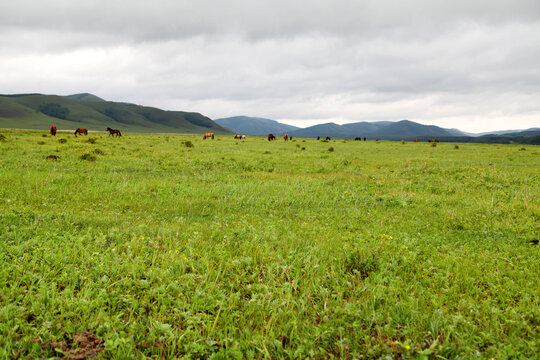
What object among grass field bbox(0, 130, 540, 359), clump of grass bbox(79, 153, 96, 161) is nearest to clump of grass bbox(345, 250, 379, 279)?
grass field bbox(0, 130, 540, 359)

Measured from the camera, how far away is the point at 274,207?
33.1 ft

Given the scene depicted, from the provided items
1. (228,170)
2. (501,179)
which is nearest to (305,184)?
(228,170)

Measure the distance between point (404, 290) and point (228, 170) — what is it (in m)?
13.2

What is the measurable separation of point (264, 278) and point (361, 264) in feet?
6.25

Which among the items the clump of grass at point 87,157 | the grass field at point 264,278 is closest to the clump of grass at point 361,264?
the grass field at point 264,278

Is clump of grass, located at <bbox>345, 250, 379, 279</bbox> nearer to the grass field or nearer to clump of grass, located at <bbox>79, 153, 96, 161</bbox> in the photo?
the grass field

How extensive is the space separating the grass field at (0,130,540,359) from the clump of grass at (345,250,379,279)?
0.03 meters

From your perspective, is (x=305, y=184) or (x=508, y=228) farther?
(x=305, y=184)

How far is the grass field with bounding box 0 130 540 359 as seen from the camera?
3730 mm

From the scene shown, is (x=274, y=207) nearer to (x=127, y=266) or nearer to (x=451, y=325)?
(x=127, y=266)

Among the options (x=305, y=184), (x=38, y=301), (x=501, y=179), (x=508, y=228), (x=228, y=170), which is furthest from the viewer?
(x=228, y=170)

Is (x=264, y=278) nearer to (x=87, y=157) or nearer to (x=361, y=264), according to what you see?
(x=361, y=264)

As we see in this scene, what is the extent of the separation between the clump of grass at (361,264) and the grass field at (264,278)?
0.08 feet

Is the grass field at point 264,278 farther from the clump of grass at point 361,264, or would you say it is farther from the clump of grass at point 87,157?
the clump of grass at point 87,157
